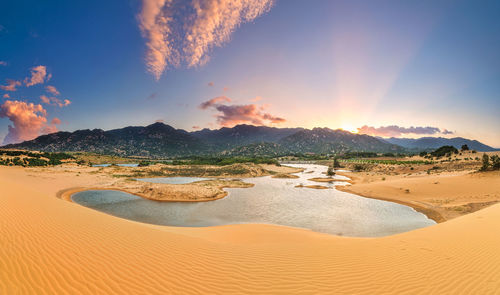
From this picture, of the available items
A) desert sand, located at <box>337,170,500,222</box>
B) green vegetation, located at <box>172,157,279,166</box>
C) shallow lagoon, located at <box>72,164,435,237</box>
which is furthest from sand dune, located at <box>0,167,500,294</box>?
green vegetation, located at <box>172,157,279,166</box>

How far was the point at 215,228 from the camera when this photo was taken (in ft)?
47.4

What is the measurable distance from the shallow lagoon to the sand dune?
629cm

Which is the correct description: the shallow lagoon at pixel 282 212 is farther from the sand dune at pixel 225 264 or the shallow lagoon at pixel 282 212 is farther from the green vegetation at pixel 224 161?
the green vegetation at pixel 224 161

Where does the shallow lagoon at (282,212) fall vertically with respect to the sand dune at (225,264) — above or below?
below

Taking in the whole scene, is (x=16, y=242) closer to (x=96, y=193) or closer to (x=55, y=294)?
(x=55, y=294)

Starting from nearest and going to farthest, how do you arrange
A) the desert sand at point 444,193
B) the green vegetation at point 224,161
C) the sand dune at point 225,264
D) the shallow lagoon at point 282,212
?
the sand dune at point 225,264 → the shallow lagoon at point 282,212 → the desert sand at point 444,193 → the green vegetation at point 224,161

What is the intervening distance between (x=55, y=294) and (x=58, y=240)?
443 cm

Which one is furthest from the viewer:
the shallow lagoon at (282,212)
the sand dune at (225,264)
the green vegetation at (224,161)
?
the green vegetation at (224,161)

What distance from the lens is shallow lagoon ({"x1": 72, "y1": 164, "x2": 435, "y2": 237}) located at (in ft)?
51.9

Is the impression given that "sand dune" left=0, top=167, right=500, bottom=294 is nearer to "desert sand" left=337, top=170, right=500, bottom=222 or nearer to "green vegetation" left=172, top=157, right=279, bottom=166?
"desert sand" left=337, top=170, right=500, bottom=222

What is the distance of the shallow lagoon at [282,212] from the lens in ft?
51.9

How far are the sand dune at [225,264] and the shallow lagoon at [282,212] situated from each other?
6291 mm

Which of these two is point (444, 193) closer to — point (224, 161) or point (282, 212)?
point (282, 212)

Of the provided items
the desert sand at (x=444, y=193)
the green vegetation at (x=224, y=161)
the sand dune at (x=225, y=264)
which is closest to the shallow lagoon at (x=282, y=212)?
the desert sand at (x=444, y=193)
